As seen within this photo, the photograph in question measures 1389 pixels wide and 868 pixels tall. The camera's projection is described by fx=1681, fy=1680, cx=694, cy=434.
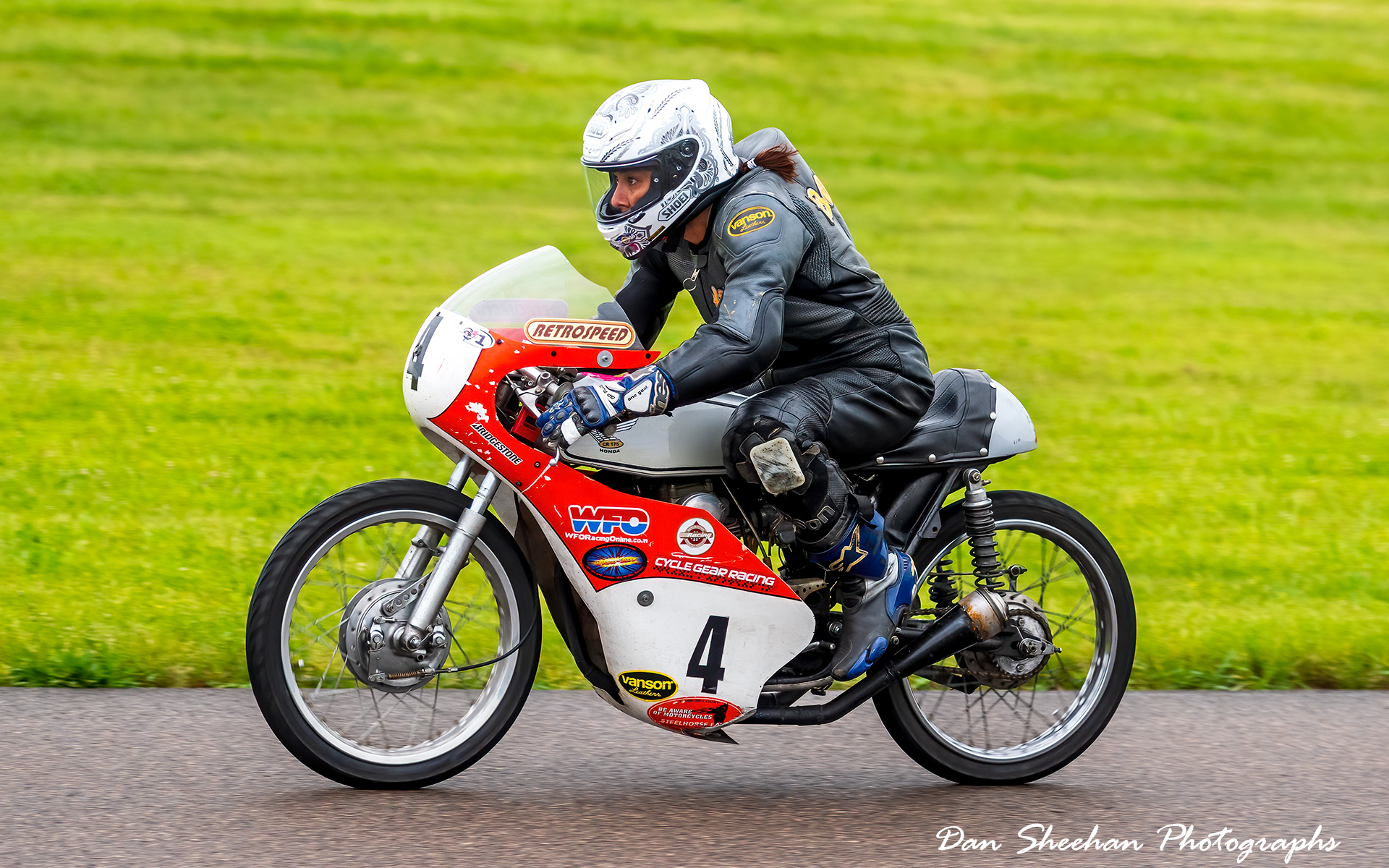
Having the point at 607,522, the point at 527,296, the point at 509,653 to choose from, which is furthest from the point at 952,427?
the point at 509,653

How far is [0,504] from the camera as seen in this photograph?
8094mm

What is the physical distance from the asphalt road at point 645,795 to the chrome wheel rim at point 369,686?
178 mm

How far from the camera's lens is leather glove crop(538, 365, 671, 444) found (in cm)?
453

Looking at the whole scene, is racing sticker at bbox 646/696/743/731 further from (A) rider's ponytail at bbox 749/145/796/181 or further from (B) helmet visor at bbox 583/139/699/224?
(A) rider's ponytail at bbox 749/145/796/181

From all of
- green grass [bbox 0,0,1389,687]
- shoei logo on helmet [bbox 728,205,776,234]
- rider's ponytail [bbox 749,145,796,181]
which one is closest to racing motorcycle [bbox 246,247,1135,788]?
shoei logo on helmet [bbox 728,205,776,234]

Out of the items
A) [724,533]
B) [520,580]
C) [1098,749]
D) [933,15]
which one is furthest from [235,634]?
[933,15]

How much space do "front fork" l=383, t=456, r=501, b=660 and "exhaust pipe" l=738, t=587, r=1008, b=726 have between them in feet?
3.22

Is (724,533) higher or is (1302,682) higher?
(724,533)

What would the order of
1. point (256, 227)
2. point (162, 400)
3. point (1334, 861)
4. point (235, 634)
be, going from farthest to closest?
point (256, 227)
point (162, 400)
point (235, 634)
point (1334, 861)

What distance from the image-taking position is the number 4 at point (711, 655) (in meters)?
4.86

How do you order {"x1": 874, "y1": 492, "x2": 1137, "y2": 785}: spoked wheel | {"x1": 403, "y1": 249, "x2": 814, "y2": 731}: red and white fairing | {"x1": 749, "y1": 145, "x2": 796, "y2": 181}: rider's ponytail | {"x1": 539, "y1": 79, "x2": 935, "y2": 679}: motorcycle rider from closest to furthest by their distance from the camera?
{"x1": 539, "y1": 79, "x2": 935, "y2": 679}: motorcycle rider
{"x1": 403, "y1": 249, "x2": 814, "y2": 731}: red and white fairing
{"x1": 749, "y1": 145, "x2": 796, "y2": 181}: rider's ponytail
{"x1": 874, "y1": 492, "x2": 1137, "y2": 785}: spoked wheel

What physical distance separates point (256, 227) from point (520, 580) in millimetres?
13114

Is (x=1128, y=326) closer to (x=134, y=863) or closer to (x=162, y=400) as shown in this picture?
(x=162, y=400)

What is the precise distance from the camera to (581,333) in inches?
189
